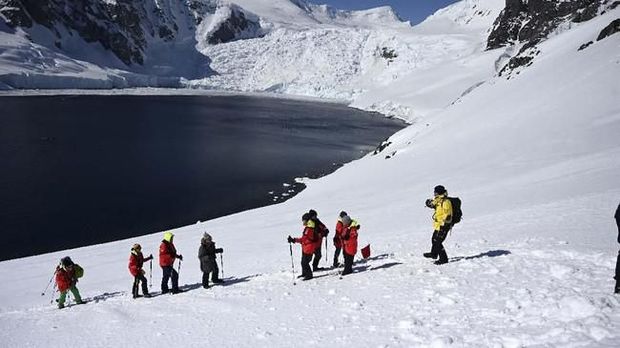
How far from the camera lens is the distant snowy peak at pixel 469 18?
160500mm

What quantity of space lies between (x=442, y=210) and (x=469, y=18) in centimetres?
17935

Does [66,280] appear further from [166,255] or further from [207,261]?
[207,261]

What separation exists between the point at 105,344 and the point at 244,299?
9.96 feet

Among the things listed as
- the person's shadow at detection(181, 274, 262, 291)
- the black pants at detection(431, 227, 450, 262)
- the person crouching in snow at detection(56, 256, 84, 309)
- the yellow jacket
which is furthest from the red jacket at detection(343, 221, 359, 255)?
the person crouching in snow at detection(56, 256, 84, 309)

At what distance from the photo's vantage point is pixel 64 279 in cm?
1335

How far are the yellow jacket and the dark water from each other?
22.3m

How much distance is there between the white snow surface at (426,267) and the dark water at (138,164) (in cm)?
702

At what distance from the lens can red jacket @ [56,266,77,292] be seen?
13.3m

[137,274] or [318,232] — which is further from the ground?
[318,232]

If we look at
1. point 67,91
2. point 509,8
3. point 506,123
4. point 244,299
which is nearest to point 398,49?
point 509,8

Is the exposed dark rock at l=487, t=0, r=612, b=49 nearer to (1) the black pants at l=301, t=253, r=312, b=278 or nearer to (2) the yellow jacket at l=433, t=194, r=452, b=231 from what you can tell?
(2) the yellow jacket at l=433, t=194, r=452, b=231

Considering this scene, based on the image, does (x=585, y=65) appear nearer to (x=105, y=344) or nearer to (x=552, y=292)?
(x=552, y=292)

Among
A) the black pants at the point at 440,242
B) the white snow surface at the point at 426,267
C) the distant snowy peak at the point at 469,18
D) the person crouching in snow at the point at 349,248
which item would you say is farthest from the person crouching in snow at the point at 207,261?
the distant snowy peak at the point at 469,18

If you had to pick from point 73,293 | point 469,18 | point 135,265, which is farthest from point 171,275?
point 469,18
